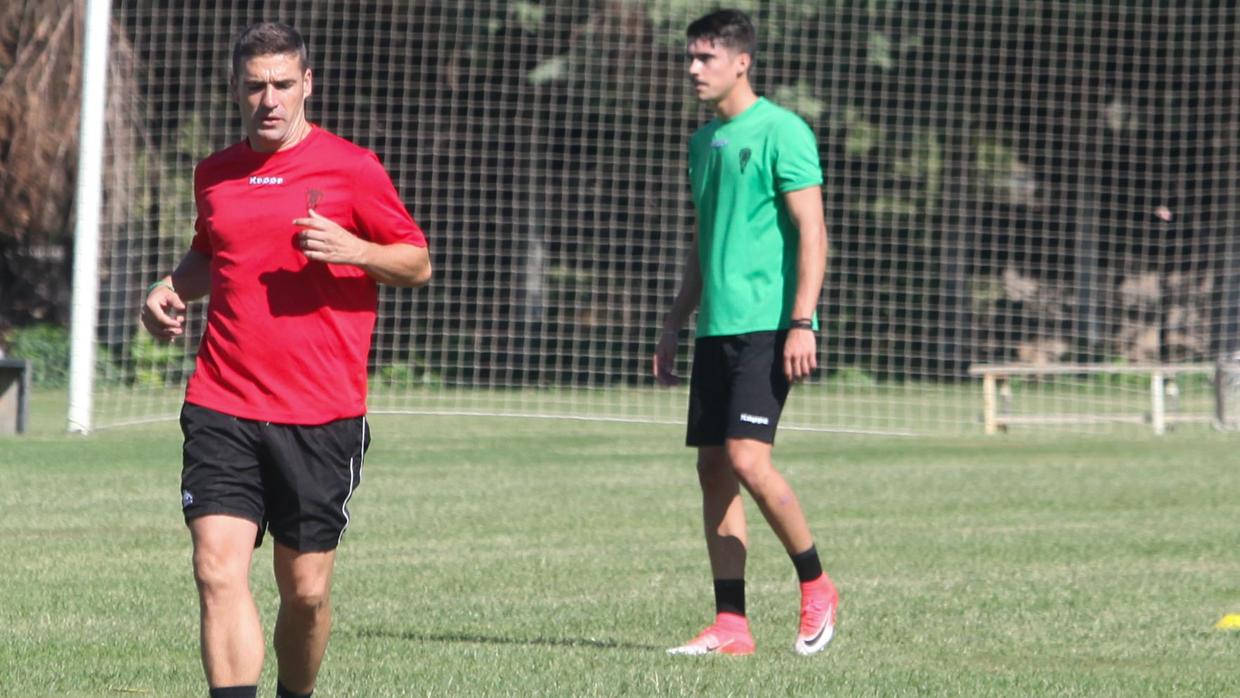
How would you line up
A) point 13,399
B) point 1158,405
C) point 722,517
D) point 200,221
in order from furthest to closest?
1. point 1158,405
2. point 13,399
3. point 722,517
4. point 200,221

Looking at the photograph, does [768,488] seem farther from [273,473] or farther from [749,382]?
[273,473]

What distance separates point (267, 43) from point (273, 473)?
3.36 feet

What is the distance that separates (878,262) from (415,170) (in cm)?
768

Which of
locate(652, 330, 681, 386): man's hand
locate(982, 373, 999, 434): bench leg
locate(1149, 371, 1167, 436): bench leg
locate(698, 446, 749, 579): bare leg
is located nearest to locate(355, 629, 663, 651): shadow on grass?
locate(698, 446, 749, 579): bare leg

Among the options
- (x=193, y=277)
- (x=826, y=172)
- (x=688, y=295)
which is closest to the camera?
(x=193, y=277)

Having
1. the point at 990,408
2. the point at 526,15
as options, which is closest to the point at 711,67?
the point at 990,408

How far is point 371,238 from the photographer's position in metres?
4.90

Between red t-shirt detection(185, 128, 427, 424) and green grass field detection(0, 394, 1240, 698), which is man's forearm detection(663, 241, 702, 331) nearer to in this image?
green grass field detection(0, 394, 1240, 698)

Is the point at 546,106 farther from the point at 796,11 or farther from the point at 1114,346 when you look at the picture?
the point at 1114,346

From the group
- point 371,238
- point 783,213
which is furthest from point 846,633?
point 371,238

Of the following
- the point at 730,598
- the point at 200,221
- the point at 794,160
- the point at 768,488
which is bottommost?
the point at 730,598

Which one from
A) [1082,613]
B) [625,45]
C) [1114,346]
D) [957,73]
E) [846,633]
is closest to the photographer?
[846,633]

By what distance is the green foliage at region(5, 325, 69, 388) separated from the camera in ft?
94.2

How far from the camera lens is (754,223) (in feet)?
21.9
